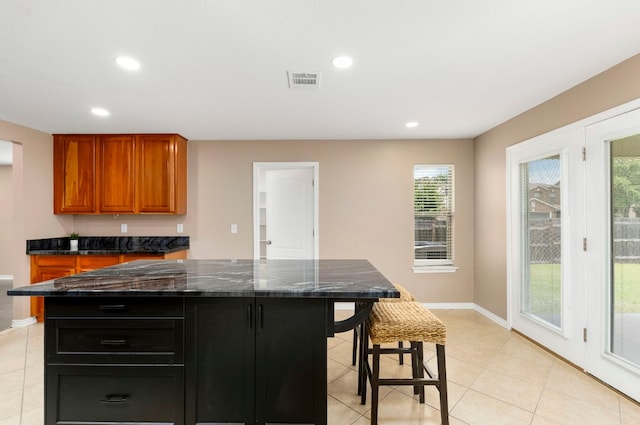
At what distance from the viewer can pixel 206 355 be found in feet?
5.52

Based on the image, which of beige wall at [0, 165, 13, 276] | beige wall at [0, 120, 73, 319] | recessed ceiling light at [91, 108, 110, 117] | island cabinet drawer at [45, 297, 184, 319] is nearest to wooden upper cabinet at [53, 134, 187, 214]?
beige wall at [0, 120, 73, 319]

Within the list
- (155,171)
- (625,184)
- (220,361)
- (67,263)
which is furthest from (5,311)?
(625,184)

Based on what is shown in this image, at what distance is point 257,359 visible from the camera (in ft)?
5.51

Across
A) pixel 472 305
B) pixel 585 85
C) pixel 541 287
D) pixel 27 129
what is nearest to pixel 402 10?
pixel 585 85

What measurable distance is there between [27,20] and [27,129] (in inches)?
110

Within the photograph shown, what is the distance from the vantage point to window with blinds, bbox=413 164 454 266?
4.48 m

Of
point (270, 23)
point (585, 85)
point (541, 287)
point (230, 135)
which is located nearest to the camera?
point (270, 23)

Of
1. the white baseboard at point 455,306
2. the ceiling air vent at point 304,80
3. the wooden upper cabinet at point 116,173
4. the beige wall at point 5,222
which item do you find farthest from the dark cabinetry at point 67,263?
the beige wall at point 5,222

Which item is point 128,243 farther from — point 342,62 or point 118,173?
point 342,62

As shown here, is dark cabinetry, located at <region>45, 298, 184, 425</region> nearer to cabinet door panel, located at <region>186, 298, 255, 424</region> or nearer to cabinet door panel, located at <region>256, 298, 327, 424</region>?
cabinet door panel, located at <region>186, 298, 255, 424</region>

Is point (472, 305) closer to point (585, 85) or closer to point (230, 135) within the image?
point (585, 85)

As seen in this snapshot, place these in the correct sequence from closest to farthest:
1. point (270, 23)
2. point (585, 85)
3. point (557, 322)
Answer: point (270, 23), point (585, 85), point (557, 322)

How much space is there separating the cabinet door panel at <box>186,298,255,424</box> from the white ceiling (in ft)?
5.14

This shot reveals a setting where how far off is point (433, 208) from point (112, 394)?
4.04 m
